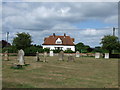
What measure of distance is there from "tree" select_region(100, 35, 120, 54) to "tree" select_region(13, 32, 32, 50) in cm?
2022

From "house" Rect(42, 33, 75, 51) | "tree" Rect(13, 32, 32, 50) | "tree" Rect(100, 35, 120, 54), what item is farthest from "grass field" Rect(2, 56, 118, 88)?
"house" Rect(42, 33, 75, 51)

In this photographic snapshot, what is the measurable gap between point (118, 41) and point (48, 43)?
120ft

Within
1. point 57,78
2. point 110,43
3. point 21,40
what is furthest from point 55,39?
point 57,78

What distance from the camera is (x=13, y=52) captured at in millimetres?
53344

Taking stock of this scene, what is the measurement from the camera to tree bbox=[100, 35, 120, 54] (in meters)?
45.4

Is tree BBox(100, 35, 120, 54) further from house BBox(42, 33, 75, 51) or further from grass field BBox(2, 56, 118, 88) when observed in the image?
house BBox(42, 33, 75, 51)

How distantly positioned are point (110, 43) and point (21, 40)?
23.0 metres

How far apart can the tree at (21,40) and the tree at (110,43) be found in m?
20.2

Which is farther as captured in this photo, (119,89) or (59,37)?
(59,37)

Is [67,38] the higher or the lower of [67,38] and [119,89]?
the higher

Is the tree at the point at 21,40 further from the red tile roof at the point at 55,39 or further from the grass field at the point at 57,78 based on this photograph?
the grass field at the point at 57,78

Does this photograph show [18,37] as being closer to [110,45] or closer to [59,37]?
[110,45]

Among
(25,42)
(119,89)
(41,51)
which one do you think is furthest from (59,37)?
(119,89)

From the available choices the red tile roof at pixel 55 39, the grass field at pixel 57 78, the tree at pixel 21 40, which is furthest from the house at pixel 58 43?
the grass field at pixel 57 78
